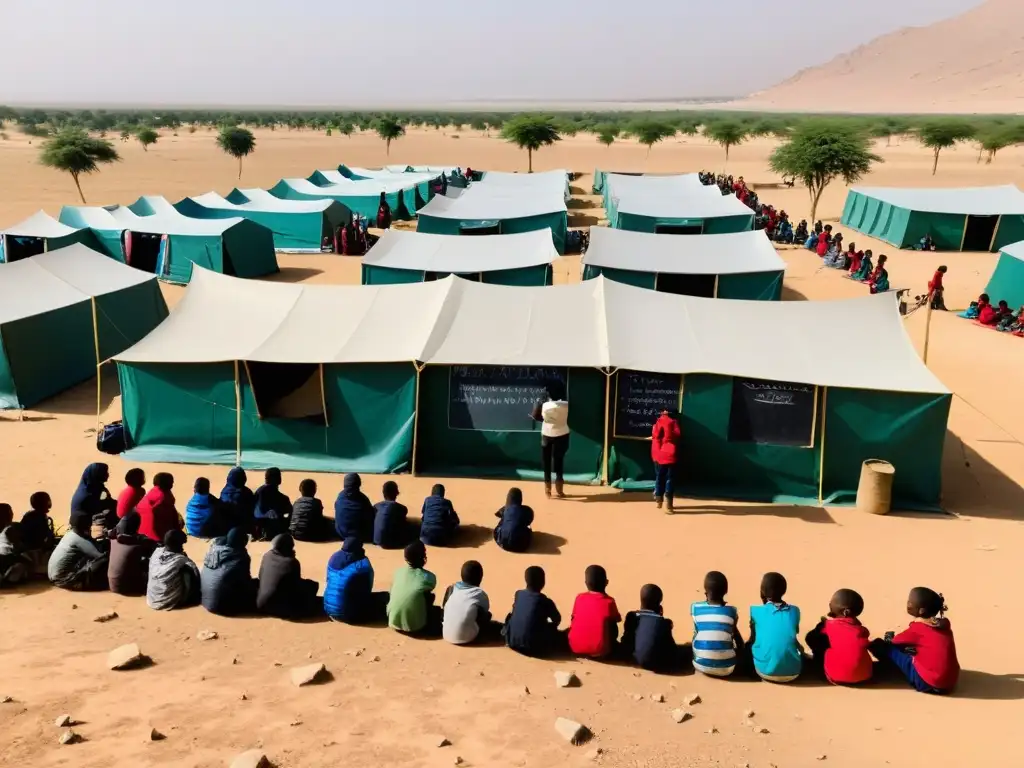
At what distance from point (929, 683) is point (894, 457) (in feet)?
14.0

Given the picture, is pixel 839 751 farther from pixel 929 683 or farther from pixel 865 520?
pixel 865 520

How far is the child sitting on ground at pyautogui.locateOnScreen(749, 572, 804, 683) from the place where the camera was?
5.70 meters

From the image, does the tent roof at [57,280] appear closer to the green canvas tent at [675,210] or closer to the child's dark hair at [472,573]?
the child's dark hair at [472,573]

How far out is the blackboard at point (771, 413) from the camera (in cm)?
948

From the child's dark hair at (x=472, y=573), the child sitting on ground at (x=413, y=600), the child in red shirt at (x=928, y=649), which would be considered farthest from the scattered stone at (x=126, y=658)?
the child in red shirt at (x=928, y=649)

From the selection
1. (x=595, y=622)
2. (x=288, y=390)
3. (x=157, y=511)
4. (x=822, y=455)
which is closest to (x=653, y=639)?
(x=595, y=622)

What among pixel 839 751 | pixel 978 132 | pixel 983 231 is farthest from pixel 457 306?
pixel 978 132

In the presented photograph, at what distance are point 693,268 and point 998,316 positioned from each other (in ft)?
20.7

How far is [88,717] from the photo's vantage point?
5062 mm

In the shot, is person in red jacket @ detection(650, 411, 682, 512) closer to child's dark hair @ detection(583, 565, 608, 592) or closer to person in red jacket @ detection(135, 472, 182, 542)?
child's dark hair @ detection(583, 565, 608, 592)

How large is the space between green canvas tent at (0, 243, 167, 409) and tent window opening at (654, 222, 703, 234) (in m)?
13.6

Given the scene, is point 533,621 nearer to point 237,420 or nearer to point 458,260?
point 237,420

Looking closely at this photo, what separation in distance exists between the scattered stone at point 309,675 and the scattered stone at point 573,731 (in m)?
1.67

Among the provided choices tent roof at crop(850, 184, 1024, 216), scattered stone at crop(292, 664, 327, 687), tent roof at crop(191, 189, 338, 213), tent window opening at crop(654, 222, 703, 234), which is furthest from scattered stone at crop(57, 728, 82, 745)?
tent roof at crop(850, 184, 1024, 216)
